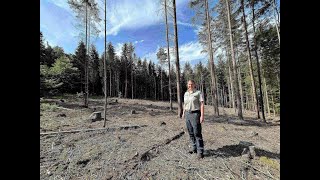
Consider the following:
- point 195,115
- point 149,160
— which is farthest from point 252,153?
point 149,160

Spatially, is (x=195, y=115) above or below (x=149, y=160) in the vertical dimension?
above

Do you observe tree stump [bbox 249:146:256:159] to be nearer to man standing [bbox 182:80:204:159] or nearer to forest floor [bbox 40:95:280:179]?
forest floor [bbox 40:95:280:179]

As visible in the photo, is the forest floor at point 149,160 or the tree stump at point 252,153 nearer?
the forest floor at point 149,160

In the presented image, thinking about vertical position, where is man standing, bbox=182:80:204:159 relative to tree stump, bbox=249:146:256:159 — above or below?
above

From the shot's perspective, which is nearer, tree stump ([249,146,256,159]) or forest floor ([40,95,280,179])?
forest floor ([40,95,280,179])

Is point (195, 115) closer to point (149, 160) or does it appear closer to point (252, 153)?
point (149, 160)

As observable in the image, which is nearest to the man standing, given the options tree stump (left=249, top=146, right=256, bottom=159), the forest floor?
the forest floor

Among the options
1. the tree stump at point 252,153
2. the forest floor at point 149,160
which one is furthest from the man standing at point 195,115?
the tree stump at point 252,153

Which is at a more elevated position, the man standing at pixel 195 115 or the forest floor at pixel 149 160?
the man standing at pixel 195 115

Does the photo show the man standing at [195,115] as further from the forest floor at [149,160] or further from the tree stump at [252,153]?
the tree stump at [252,153]

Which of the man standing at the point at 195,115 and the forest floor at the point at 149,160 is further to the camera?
the man standing at the point at 195,115

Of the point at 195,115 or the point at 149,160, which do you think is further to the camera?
the point at 195,115

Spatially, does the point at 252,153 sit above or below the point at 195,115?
below
